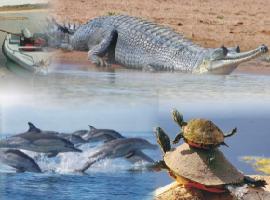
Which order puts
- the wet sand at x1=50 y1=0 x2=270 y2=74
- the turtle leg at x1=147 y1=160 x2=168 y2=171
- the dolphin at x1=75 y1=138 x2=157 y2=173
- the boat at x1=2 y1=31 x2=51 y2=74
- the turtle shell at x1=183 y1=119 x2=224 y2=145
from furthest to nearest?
the wet sand at x1=50 y1=0 x2=270 y2=74 < the boat at x1=2 y1=31 x2=51 y2=74 < the dolphin at x1=75 y1=138 x2=157 y2=173 < the turtle leg at x1=147 y1=160 x2=168 y2=171 < the turtle shell at x1=183 y1=119 x2=224 y2=145

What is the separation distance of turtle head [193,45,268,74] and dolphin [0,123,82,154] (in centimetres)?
260

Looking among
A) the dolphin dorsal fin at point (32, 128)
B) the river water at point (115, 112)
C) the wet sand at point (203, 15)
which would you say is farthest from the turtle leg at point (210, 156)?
the wet sand at point (203, 15)

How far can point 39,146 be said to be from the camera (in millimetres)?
5047

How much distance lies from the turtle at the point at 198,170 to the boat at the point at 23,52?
1.81 metres

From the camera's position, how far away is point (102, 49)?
7.96m

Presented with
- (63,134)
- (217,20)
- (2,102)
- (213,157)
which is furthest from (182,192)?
(217,20)

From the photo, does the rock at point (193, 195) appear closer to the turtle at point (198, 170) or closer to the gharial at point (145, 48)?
the turtle at point (198, 170)

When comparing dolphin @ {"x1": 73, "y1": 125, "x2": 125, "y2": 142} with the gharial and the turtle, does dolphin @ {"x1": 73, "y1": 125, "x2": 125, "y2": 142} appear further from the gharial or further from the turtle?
the gharial

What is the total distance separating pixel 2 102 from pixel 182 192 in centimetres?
133

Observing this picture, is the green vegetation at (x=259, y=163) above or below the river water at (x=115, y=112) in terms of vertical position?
below

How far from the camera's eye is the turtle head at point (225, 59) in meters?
7.33

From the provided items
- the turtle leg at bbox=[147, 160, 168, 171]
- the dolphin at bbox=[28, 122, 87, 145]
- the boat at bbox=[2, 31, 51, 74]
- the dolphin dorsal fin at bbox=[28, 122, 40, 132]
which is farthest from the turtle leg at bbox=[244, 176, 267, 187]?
the boat at bbox=[2, 31, 51, 74]

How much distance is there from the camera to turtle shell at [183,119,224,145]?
4.25 metres

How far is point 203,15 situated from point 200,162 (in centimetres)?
486
